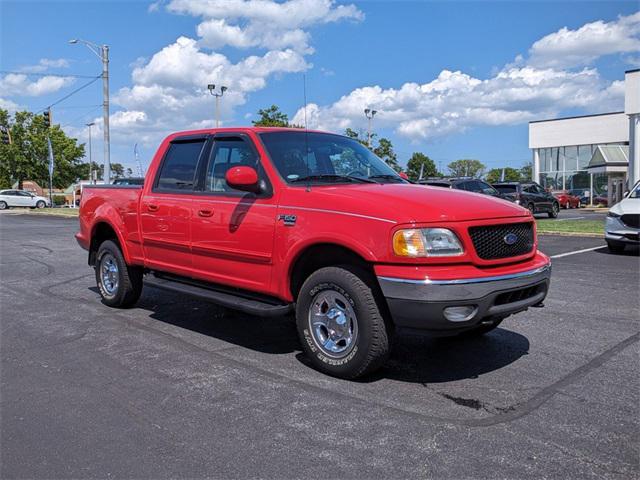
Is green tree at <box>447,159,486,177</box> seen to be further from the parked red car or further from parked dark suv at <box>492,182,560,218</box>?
parked dark suv at <box>492,182,560,218</box>

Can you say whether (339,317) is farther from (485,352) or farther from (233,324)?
(233,324)

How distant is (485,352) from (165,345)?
9.54ft

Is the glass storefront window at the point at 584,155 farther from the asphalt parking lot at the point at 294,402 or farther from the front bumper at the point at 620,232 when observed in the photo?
the asphalt parking lot at the point at 294,402

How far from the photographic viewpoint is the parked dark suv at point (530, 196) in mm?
25547

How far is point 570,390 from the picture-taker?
13.6 feet

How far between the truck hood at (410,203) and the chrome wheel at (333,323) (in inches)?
27.1

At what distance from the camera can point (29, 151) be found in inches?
2267

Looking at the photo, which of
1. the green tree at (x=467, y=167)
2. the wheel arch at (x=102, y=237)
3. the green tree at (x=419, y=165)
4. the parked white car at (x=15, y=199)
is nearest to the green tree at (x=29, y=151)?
the parked white car at (x=15, y=199)

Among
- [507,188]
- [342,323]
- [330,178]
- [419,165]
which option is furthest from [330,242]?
[419,165]

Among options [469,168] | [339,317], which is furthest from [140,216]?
[469,168]

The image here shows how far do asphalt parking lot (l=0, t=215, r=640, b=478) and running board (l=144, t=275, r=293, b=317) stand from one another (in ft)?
1.47

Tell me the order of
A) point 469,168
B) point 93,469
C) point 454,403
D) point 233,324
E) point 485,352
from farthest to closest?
point 469,168
point 233,324
point 485,352
point 454,403
point 93,469

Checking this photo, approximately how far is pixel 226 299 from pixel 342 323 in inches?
48.7

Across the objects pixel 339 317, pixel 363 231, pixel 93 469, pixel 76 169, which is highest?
pixel 76 169
